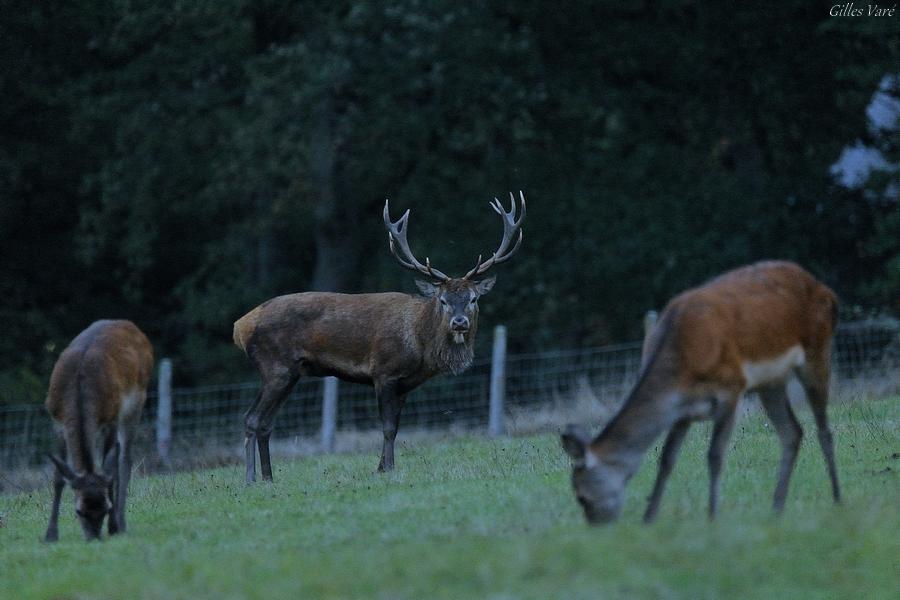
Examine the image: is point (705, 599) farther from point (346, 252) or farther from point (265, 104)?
point (346, 252)

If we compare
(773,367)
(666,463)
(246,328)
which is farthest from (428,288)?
(666,463)

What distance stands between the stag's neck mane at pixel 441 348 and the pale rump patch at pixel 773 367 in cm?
451

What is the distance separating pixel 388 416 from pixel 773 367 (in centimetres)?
469

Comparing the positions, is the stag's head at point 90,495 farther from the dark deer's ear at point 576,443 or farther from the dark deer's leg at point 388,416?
the dark deer's leg at point 388,416

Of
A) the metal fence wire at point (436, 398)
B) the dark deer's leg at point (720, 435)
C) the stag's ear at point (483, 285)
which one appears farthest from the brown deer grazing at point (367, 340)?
the dark deer's leg at point (720, 435)

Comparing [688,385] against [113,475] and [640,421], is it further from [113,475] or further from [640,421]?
[113,475]

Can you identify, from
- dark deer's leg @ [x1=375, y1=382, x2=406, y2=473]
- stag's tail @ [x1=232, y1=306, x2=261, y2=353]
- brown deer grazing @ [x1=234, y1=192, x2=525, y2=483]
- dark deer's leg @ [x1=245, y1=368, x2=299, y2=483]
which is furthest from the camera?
stag's tail @ [x1=232, y1=306, x2=261, y2=353]

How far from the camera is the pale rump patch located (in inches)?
305

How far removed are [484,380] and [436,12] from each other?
197 inches

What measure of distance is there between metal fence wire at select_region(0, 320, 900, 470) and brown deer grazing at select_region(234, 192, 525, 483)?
11.8ft

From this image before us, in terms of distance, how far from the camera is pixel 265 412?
12289 mm

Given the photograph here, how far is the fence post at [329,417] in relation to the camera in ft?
53.0

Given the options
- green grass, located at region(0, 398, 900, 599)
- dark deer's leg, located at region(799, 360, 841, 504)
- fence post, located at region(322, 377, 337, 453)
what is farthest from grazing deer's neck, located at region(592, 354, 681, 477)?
fence post, located at region(322, 377, 337, 453)

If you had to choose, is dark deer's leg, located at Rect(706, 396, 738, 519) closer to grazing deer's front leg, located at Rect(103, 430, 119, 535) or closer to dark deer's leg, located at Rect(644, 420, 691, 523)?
dark deer's leg, located at Rect(644, 420, 691, 523)
